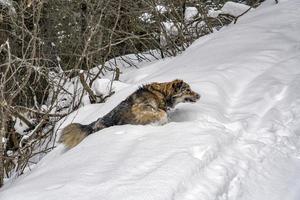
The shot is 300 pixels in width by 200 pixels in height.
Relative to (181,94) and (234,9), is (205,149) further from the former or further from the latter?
(234,9)

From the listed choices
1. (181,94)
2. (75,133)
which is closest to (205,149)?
(181,94)

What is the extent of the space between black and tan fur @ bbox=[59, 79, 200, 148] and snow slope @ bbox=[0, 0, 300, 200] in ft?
0.48

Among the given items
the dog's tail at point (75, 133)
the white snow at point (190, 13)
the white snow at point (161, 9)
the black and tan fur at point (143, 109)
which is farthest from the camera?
the white snow at point (190, 13)

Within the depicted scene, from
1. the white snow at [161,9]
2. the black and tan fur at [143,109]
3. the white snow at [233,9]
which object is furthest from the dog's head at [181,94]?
the white snow at [233,9]

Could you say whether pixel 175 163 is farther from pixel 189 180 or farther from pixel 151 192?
pixel 151 192

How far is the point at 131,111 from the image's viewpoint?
465cm

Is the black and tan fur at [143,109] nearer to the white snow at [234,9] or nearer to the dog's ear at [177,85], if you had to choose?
the dog's ear at [177,85]

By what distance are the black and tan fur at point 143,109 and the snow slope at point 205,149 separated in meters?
0.15

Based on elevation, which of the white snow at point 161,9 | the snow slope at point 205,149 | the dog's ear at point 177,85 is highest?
the white snow at point 161,9

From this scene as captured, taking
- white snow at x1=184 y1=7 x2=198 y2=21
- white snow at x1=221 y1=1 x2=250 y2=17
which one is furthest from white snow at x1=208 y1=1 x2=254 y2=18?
white snow at x1=184 y1=7 x2=198 y2=21

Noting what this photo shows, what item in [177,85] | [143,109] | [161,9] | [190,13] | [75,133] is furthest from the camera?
[190,13]

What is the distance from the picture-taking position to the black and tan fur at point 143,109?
4.59 meters

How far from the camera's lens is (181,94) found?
192 inches

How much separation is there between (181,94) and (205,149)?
3.89 ft
